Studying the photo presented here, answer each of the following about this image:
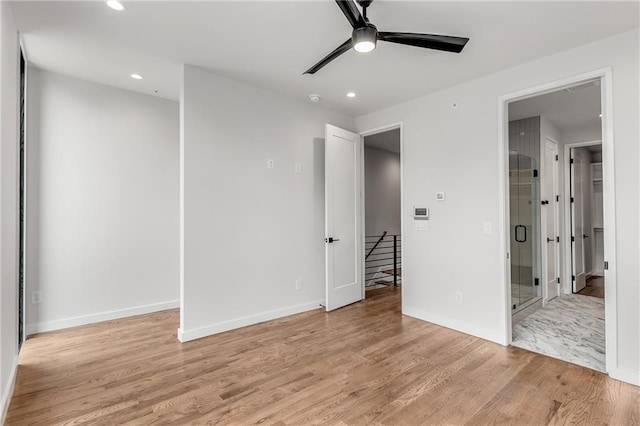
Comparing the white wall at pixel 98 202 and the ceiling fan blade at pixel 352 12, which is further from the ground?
the ceiling fan blade at pixel 352 12

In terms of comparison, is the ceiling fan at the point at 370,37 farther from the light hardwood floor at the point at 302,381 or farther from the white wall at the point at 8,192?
the light hardwood floor at the point at 302,381

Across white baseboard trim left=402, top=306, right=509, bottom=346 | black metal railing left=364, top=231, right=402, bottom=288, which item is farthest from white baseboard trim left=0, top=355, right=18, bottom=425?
black metal railing left=364, top=231, right=402, bottom=288

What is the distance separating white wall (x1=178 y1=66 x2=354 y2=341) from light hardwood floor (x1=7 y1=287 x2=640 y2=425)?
1.46ft

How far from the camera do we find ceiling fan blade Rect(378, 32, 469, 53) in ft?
6.80

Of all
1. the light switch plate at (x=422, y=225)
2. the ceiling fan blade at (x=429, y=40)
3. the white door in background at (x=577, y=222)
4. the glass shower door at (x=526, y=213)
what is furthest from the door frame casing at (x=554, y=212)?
the ceiling fan blade at (x=429, y=40)

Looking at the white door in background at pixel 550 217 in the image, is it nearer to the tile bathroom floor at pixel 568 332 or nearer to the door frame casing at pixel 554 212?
the door frame casing at pixel 554 212

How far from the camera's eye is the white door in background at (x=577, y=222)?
17.0ft

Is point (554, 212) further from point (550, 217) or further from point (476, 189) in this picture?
point (476, 189)

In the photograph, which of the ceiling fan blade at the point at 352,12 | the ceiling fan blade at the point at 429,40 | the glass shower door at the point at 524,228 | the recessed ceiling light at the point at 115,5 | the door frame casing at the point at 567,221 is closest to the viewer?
the ceiling fan blade at the point at 352,12

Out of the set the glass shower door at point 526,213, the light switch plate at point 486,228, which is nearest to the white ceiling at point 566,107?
the glass shower door at point 526,213

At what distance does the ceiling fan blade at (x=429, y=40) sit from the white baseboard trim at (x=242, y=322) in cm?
313

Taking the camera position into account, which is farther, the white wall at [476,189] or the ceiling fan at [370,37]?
the white wall at [476,189]

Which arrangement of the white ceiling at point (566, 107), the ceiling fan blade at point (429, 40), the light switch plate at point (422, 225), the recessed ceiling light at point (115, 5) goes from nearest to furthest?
the ceiling fan blade at point (429, 40) < the recessed ceiling light at point (115, 5) < the white ceiling at point (566, 107) < the light switch plate at point (422, 225)

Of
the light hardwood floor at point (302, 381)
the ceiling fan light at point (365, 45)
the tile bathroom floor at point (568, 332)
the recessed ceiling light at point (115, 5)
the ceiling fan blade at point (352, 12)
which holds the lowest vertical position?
the tile bathroom floor at point (568, 332)
